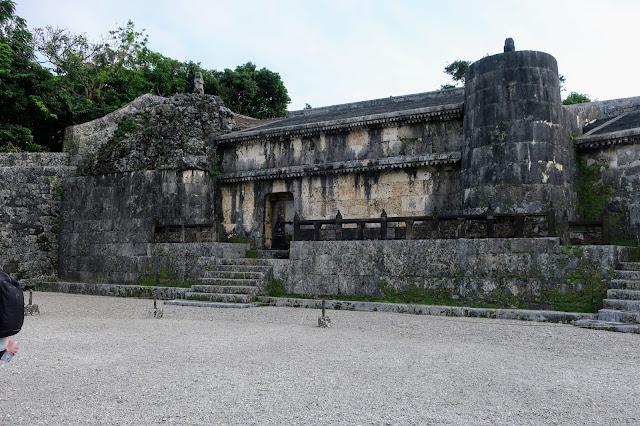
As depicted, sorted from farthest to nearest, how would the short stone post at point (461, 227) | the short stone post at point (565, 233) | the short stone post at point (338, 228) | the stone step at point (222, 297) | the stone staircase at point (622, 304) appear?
the short stone post at point (338, 228) → the stone step at point (222, 297) → the short stone post at point (461, 227) → the short stone post at point (565, 233) → the stone staircase at point (622, 304)

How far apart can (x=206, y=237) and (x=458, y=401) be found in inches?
569

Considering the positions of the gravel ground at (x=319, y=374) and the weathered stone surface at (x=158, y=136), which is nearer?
the gravel ground at (x=319, y=374)

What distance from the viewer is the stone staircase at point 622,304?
10125 millimetres

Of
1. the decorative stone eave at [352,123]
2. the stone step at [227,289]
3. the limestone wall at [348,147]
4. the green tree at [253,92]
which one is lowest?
the stone step at [227,289]

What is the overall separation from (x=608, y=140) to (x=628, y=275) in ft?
16.1

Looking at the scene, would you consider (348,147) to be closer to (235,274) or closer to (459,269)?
(235,274)

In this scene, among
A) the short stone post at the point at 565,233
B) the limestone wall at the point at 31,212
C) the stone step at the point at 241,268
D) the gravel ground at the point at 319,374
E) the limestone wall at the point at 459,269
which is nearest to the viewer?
the gravel ground at the point at 319,374

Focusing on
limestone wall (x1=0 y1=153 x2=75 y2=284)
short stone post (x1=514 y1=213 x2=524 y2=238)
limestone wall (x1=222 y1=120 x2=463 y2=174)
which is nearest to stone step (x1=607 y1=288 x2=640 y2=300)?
short stone post (x1=514 y1=213 x2=524 y2=238)

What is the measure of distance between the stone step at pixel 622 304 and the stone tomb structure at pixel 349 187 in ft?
2.72

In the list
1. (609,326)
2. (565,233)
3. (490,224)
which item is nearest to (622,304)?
(609,326)

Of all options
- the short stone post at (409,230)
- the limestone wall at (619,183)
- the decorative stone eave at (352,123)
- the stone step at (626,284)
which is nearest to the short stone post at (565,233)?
the stone step at (626,284)

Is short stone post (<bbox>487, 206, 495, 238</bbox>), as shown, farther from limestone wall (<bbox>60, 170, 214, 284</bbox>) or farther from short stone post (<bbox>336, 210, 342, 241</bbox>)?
limestone wall (<bbox>60, 170, 214, 284</bbox>)

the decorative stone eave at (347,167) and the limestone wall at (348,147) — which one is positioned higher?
the limestone wall at (348,147)

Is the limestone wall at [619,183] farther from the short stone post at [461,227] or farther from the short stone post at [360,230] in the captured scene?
the short stone post at [360,230]
